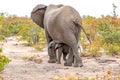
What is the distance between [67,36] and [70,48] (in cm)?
40

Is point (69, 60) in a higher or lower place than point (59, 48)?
lower

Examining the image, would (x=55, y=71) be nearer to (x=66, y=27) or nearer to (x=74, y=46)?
(x=74, y=46)

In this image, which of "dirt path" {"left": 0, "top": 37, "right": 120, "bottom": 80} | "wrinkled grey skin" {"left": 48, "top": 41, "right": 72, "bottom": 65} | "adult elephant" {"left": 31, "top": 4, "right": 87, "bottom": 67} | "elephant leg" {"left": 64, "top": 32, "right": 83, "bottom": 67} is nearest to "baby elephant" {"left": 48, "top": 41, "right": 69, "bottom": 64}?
"wrinkled grey skin" {"left": 48, "top": 41, "right": 72, "bottom": 65}

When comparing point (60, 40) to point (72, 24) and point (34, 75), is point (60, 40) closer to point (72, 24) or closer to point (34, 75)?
point (72, 24)

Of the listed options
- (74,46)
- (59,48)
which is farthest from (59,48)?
(74,46)

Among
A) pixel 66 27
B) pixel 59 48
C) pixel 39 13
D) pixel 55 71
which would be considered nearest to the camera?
pixel 55 71

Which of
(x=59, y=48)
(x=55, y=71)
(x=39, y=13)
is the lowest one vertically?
→ (x=55, y=71)

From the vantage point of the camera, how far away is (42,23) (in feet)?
29.9

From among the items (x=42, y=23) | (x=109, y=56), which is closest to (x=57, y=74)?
(x=42, y=23)

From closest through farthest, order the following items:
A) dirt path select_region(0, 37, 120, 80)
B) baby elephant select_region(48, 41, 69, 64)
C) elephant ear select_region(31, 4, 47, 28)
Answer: dirt path select_region(0, 37, 120, 80), baby elephant select_region(48, 41, 69, 64), elephant ear select_region(31, 4, 47, 28)

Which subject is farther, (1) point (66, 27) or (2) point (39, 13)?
(2) point (39, 13)

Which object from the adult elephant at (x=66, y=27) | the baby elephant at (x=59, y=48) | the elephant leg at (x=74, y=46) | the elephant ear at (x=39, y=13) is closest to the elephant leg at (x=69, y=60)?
the adult elephant at (x=66, y=27)

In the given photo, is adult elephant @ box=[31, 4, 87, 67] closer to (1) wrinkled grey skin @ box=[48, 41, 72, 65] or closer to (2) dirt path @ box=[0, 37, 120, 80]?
(1) wrinkled grey skin @ box=[48, 41, 72, 65]

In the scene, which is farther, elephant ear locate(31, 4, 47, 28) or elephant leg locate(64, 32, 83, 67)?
elephant ear locate(31, 4, 47, 28)
